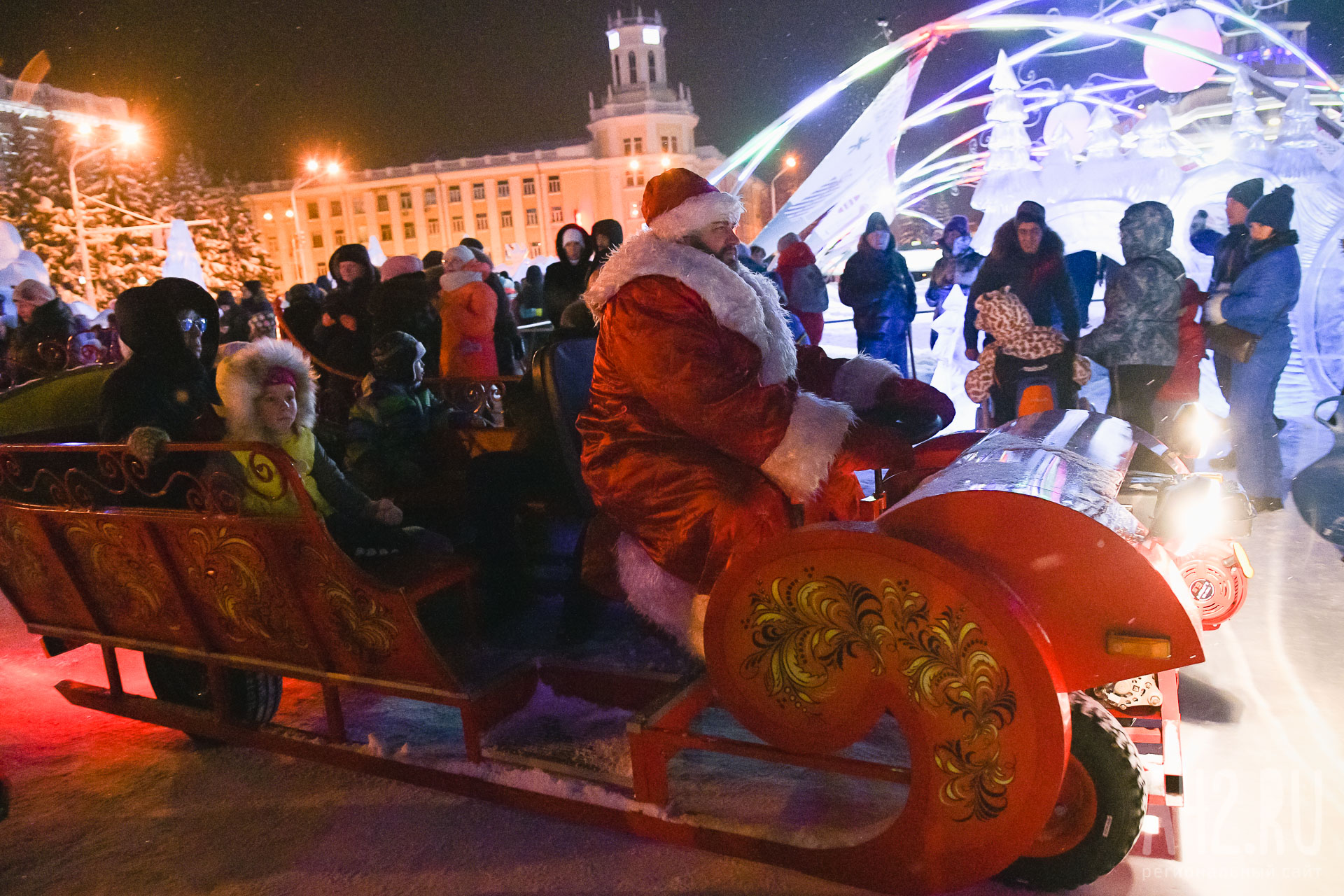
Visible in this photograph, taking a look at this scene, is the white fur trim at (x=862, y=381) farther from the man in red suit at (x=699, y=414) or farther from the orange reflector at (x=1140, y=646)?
the orange reflector at (x=1140, y=646)

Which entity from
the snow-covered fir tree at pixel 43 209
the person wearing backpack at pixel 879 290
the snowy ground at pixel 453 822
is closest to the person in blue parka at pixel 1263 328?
the snowy ground at pixel 453 822

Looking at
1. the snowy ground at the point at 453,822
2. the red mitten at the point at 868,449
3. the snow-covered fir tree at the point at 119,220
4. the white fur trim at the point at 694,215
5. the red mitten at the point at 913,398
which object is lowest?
the snowy ground at the point at 453,822

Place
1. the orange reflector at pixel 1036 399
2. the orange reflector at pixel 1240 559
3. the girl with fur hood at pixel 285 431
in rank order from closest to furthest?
the orange reflector at pixel 1240 559 → the girl with fur hood at pixel 285 431 → the orange reflector at pixel 1036 399

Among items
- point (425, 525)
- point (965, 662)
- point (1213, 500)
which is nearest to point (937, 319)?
point (425, 525)

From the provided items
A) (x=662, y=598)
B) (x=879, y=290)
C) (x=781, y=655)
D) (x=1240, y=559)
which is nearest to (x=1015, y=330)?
(x=1240, y=559)

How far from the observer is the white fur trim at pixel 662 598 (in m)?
2.46

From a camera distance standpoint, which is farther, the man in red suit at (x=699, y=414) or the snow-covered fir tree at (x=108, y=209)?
the snow-covered fir tree at (x=108, y=209)

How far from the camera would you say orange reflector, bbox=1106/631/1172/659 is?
171cm

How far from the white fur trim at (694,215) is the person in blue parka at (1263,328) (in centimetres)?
413

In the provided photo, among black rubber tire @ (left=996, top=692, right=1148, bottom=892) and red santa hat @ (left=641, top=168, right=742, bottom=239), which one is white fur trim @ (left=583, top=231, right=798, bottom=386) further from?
black rubber tire @ (left=996, top=692, right=1148, bottom=892)

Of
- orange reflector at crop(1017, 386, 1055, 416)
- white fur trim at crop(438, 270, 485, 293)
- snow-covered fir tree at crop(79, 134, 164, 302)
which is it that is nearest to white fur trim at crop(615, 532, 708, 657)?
orange reflector at crop(1017, 386, 1055, 416)

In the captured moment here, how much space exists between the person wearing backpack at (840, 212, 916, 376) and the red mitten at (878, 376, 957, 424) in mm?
5102

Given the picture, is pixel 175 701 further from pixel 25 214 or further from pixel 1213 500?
pixel 25 214

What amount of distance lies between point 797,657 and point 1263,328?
15.2 feet
